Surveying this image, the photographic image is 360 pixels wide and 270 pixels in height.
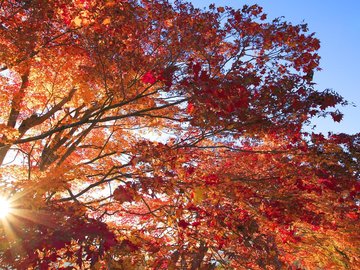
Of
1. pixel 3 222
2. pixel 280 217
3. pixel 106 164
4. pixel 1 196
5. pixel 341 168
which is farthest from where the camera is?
pixel 106 164

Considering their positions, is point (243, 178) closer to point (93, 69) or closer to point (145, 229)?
point (145, 229)

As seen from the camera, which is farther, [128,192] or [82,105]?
[82,105]

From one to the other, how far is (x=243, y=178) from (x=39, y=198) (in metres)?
3.85

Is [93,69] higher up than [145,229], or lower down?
higher up

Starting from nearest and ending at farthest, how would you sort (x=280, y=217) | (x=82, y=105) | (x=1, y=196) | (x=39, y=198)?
(x=39, y=198) → (x=1, y=196) → (x=280, y=217) → (x=82, y=105)

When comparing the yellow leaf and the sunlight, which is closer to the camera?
the sunlight

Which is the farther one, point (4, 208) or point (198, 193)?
point (198, 193)

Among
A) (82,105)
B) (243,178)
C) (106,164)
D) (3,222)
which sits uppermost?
(82,105)

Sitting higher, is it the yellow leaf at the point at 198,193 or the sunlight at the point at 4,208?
the yellow leaf at the point at 198,193

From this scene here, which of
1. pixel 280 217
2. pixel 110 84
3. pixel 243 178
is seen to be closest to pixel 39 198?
pixel 110 84

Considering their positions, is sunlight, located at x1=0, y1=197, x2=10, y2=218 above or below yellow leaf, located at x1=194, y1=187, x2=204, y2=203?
below

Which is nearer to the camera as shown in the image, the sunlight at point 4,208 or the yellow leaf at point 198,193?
the sunlight at point 4,208

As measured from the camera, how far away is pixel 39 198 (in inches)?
224

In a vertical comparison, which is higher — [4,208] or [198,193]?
[198,193]
